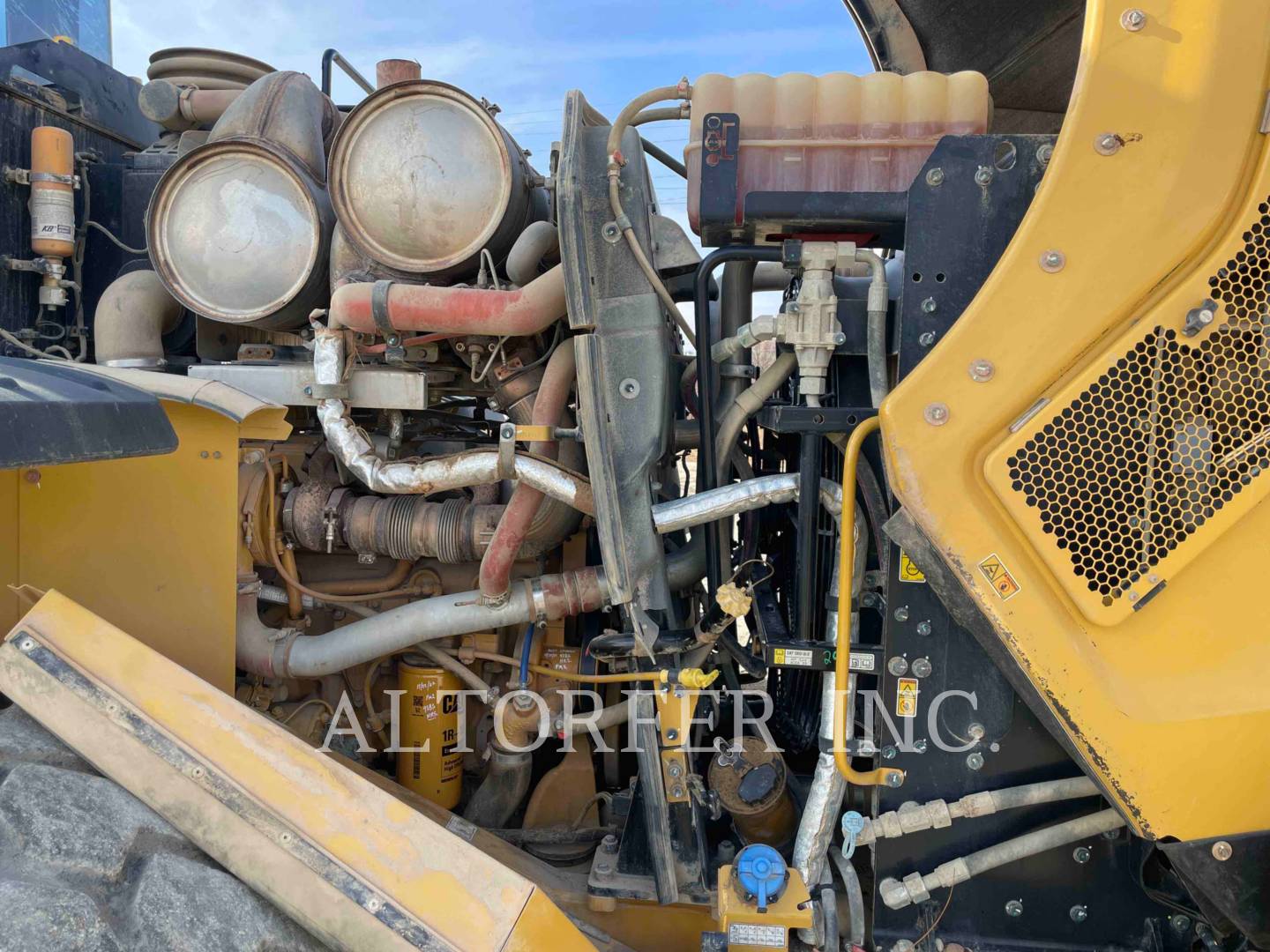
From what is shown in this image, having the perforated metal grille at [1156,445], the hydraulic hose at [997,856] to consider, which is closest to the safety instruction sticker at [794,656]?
the hydraulic hose at [997,856]

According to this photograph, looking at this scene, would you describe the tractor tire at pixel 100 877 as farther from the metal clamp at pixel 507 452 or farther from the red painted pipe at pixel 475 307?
the red painted pipe at pixel 475 307

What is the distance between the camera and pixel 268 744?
4.95 ft

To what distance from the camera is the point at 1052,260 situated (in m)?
1.49

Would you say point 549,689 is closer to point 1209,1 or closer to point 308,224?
point 308,224

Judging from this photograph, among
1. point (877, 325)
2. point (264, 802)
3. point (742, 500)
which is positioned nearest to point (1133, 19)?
point (877, 325)

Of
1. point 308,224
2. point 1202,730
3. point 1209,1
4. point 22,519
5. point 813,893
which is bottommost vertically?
point 813,893

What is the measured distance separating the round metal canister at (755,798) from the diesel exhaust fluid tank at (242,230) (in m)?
1.59

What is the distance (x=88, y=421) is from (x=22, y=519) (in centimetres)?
36

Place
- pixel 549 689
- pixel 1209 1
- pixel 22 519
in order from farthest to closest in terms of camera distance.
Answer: pixel 549 689, pixel 22 519, pixel 1209 1

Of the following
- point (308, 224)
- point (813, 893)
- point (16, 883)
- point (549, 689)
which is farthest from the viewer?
point (549, 689)

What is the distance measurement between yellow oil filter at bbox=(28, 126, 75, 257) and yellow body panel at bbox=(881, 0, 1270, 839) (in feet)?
7.79

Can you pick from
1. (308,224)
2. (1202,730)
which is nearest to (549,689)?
(308,224)

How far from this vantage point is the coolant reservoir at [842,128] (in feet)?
5.94

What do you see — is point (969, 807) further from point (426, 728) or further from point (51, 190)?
point (51, 190)
